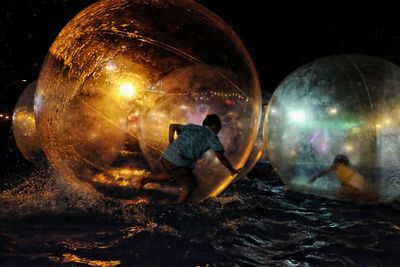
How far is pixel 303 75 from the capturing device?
16.1ft

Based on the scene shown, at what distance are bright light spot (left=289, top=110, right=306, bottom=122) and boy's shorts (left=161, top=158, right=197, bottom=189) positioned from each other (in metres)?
1.25

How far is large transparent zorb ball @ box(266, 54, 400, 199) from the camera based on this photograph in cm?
425

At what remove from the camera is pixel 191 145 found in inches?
170

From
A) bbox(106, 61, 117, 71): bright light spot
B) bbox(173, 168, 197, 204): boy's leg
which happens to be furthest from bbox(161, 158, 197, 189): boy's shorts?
bbox(106, 61, 117, 71): bright light spot

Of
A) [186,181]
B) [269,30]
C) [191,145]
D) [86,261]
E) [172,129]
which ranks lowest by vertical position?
[86,261]

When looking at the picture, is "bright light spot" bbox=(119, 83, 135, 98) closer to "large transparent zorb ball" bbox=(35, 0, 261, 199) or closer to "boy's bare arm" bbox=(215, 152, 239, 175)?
"large transparent zorb ball" bbox=(35, 0, 261, 199)

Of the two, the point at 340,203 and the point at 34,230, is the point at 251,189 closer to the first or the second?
the point at 340,203

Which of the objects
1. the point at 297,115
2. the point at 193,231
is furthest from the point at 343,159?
the point at 193,231

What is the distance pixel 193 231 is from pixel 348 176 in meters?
1.67

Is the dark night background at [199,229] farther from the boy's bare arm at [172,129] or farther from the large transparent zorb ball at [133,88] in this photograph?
the boy's bare arm at [172,129]

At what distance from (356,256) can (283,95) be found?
2218 mm

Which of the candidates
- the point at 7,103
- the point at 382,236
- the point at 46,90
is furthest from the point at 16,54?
the point at 382,236

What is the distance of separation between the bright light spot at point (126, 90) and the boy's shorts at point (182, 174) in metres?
0.74

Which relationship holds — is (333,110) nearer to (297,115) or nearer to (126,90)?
(297,115)
